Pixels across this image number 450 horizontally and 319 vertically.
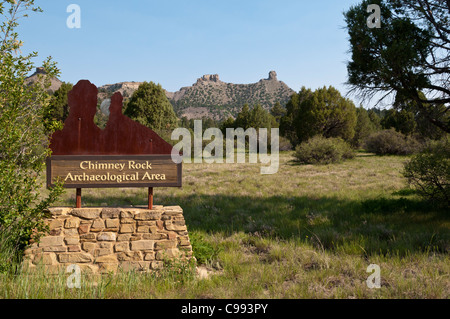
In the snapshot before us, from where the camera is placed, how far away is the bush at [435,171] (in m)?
8.77

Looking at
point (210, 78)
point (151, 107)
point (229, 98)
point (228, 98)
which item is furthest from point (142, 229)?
point (210, 78)

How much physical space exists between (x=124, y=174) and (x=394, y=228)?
21.3 ft

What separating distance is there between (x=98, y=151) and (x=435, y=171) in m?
9.04

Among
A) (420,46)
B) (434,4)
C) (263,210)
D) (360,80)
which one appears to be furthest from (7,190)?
(434,4)

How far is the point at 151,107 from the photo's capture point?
35500 mm

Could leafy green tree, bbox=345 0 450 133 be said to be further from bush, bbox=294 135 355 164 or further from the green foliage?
the green foliage

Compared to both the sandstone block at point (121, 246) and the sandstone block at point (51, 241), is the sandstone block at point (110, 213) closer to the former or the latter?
the sandstone block at point (121, 246)

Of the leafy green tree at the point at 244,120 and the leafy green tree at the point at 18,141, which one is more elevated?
the leafy green tree at the point at 244,120

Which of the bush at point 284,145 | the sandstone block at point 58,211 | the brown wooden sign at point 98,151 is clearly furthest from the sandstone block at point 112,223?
the bush at point 284,145

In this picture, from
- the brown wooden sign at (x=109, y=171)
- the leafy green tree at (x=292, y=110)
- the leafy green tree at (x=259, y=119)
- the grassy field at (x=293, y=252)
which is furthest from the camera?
the leafy green tree at (x=259, y=119)

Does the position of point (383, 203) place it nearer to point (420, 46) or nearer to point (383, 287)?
point (420, 46)

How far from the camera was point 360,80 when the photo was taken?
970cm

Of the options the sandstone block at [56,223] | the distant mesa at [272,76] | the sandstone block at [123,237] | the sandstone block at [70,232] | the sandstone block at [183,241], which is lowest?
the sandstone block at [183,241]

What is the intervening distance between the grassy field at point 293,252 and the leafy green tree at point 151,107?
2468 centimetres
